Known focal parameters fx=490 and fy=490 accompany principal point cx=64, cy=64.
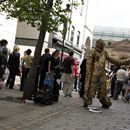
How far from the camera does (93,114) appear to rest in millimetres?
13336

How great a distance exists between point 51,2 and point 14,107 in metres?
3.58

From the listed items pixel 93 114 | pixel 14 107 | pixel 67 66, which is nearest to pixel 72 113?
pixel 93 114

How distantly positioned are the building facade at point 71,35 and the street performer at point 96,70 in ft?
43.9

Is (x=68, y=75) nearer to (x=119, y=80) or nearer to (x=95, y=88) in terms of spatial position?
(x=119, y=80)

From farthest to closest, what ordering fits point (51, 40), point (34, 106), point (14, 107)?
point (51, 40), point (34, 106), point (14, 107)

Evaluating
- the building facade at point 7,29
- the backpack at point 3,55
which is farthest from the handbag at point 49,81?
the building facade at point 7,29

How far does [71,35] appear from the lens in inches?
1762

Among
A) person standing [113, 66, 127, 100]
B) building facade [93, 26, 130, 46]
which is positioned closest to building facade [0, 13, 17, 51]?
person standing [113, 66, 127, 100]

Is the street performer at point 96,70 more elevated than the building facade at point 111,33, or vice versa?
the building facade at point 111,33

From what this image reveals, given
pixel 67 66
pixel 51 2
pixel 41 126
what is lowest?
pixel 41 126

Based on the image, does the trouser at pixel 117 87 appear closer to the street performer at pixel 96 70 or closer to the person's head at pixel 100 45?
the street performer at pixel 96 70

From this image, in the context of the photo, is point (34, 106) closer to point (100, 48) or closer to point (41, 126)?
point (100, 48)

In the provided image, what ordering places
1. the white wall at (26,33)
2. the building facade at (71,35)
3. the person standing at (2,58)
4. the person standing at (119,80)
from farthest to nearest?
1. the building facade at (71,35)
2. the white wall at (26,33)
3. the person standing at (119,80)
4. the person standing at (2,58)

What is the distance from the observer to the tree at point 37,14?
14.1 meters
